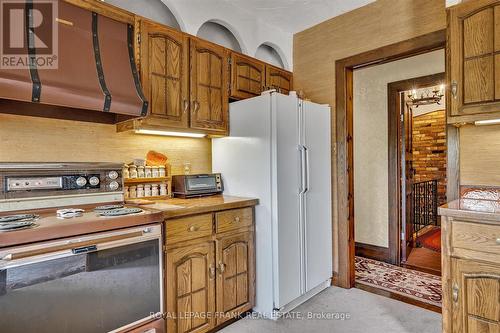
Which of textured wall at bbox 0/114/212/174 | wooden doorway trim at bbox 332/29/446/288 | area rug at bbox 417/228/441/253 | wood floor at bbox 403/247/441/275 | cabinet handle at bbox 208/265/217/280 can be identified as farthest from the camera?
area rug at bbox 417/228/441/253

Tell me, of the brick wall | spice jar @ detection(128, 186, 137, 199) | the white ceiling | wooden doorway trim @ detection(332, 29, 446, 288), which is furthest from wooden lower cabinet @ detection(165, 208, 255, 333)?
the brick wall

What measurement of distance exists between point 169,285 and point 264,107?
1.47 metres

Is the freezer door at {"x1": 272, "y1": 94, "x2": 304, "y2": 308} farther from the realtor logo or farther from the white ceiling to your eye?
the realtor logo

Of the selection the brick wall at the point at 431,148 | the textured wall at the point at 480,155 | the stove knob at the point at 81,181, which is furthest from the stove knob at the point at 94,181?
the brick wall at the point at 431,148

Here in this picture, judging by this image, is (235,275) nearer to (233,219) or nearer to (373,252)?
(233,219)

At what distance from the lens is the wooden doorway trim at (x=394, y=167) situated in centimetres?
359

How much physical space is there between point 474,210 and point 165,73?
2.19m

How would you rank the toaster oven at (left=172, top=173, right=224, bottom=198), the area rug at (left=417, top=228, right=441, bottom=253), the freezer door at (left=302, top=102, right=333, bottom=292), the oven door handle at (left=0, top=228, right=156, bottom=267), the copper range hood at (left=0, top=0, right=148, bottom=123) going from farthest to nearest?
1. the area rug at (left=417, top=228, right=441, bottom=253)
2. the freezer door at (left=302, top=102, right=333, bottom=292)
3. the toaster oven at (left=172, top=173, right=224, bottom=198)
4. the copper range hood at (left=0, top=0, right=148, bottom=123)
5. the oven door handle at (left=0, top=228, right=156, bottom=267)

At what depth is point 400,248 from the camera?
11.9 ft

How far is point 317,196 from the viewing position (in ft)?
9.09

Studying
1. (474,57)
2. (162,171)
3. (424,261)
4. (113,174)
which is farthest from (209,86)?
(424,261)

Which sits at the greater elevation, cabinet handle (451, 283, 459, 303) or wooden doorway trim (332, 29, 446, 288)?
wooden doorway trim (332, 29, 446, 288)

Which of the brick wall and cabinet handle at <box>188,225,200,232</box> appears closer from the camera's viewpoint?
cabinet handle at <box>188,225,200,232</box>

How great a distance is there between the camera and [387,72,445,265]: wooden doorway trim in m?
3.59
